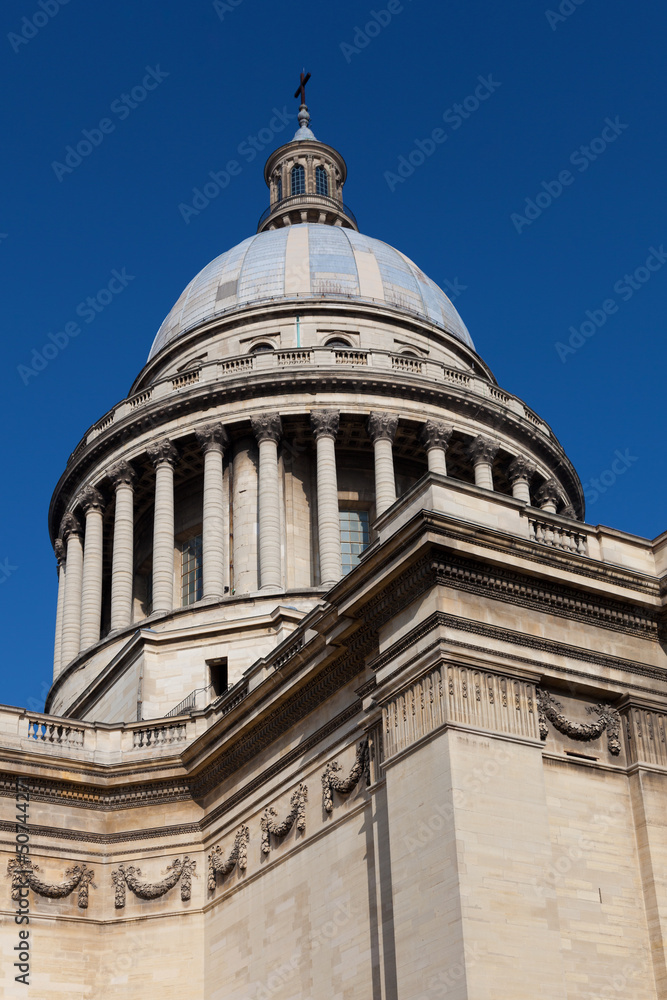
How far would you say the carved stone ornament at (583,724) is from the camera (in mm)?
22859

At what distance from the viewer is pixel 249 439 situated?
149ft

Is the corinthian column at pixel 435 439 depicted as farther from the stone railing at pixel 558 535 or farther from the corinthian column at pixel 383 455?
the stone railing at pixel 558 535

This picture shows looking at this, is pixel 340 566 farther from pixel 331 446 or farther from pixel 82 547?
pixel 82 547

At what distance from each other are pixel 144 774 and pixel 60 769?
1.97 metres

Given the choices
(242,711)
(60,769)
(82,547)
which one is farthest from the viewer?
(82,547)

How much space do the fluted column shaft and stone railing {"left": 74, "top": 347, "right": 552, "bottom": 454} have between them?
6.82ft

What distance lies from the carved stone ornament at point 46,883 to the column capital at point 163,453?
689 inches

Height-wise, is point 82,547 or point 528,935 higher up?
point 82,547

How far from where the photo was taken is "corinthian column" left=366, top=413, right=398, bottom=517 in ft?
141

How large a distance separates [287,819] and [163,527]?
59.8ft

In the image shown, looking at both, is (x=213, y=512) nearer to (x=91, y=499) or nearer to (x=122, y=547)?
(x=122, y=547)

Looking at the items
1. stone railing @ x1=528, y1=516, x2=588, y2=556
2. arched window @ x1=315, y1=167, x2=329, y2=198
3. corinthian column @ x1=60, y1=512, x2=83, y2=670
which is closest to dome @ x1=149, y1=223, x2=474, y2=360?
arched window @ x1=315, y1=167, x2=329, y2=198

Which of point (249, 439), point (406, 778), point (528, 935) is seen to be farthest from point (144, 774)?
point (249, 439)

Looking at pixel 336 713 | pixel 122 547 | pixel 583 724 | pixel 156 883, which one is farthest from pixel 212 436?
pixel 583 724
